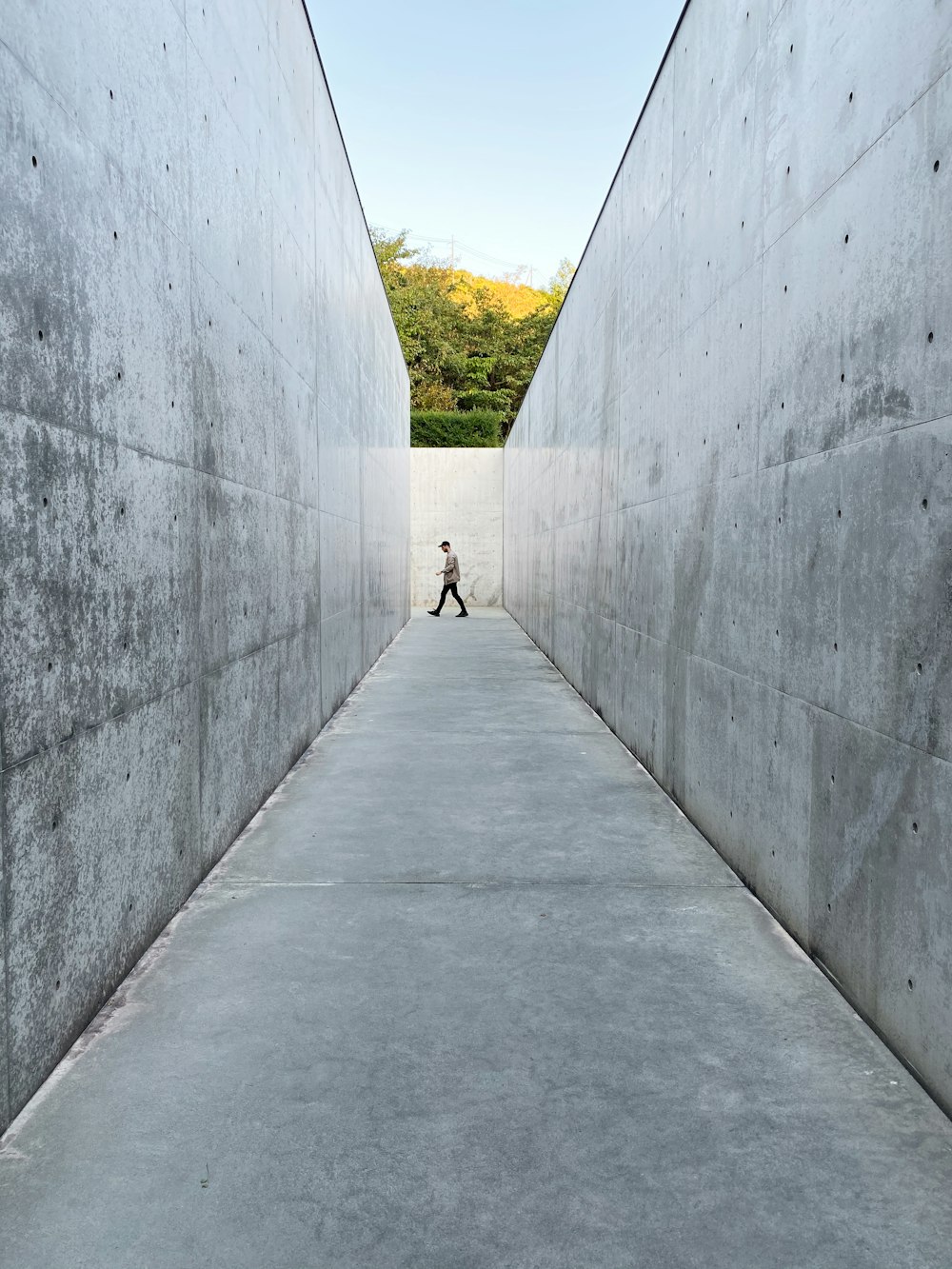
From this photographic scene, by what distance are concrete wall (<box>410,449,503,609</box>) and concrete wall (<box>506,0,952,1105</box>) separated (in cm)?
1777

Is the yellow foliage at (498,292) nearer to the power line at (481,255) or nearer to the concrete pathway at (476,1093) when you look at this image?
the power line at (481,255)

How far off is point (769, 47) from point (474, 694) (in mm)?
6420

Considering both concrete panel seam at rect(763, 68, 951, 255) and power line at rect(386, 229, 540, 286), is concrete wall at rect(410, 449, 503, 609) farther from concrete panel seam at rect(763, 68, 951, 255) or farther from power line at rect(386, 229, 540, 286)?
power line at rect(386, 229, 540, 286)

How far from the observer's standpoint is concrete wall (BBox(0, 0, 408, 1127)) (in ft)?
7.29

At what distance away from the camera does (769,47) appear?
356cm

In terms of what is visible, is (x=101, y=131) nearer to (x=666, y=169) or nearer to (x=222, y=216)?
(x=222, y=216)

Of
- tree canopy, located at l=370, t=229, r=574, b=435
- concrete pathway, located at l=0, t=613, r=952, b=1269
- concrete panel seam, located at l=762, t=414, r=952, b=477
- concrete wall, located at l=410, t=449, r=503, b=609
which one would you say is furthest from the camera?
tree canopy, located at l=370, t=229, r=574, b=435

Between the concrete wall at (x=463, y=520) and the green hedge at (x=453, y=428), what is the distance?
6.31m

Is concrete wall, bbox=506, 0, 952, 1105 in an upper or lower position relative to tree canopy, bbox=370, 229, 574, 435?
lower

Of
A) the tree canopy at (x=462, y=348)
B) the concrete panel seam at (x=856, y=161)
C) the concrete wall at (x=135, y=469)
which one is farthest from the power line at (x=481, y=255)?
the concrete panel seam at (x=856, y=161)

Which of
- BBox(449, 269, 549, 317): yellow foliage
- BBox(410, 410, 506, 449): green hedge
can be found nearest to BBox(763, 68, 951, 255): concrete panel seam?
BBox(410, 410, 506, 449): green hedge

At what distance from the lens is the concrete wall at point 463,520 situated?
23.7 m

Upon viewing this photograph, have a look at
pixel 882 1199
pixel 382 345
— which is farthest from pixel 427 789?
pixel 382 345

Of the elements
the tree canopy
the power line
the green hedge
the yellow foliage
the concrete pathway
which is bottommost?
the concrete pathway
